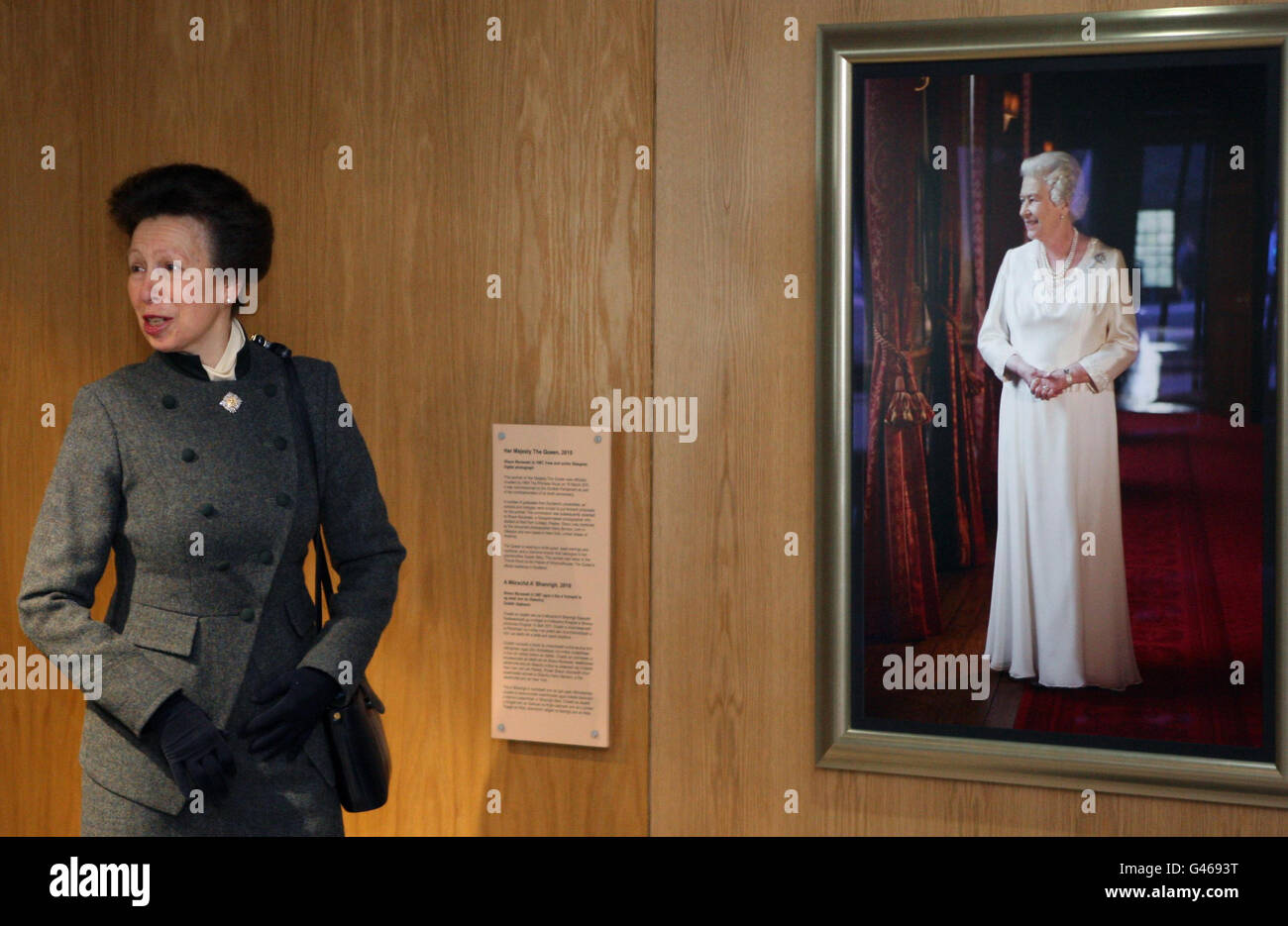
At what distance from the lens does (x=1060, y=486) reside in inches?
86.4

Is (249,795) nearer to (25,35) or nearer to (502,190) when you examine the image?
(502,190)

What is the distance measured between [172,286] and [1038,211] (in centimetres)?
157

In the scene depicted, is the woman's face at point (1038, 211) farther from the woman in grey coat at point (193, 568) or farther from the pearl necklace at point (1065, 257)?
the woman in grey coat at point (193, 568)

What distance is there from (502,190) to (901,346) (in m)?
0.91

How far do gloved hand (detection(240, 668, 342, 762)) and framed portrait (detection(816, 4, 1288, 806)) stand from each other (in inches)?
40.0

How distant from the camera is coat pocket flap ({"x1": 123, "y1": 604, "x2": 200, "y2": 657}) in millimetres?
1771

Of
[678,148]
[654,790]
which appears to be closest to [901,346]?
[678,148]

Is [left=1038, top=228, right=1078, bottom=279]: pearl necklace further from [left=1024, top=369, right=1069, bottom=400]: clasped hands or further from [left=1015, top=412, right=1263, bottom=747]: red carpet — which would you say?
[left=1015, top=412, right=1263, bottom=747]: red carpet

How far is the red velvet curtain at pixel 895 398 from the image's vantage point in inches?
88.5
